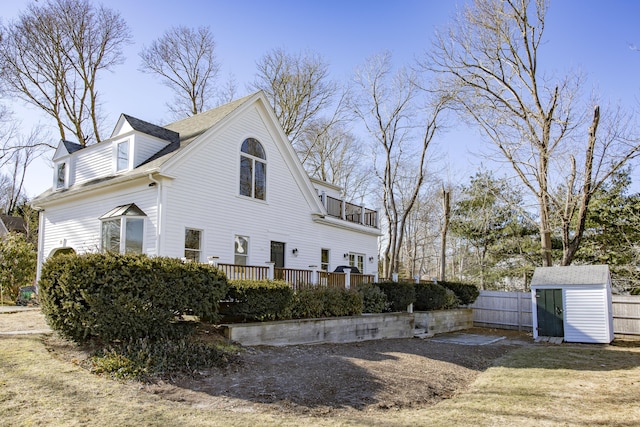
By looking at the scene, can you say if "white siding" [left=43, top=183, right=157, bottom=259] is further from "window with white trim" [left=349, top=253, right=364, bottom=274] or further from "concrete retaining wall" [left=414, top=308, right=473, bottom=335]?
"window with white trim" [left=349, top=253, right=364, bottom=274]

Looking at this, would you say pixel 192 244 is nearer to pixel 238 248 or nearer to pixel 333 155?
pixel 238 248

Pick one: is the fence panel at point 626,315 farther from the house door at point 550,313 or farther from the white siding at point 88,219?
the white siding at point 88,219

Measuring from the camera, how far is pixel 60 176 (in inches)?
672

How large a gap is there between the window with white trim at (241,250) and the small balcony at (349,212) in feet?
18.6

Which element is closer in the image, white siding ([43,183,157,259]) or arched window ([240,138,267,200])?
white siding ([43,183,157,259])

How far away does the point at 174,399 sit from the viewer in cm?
562

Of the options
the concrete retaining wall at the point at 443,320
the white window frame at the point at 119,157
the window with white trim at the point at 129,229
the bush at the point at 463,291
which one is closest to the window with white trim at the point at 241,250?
the window with white trim at the point at 129,229

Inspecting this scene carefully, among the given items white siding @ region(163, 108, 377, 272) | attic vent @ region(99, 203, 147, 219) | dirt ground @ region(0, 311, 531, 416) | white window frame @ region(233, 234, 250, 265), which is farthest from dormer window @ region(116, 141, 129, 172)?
dirt ground @ region(0, 311, 531, 416)

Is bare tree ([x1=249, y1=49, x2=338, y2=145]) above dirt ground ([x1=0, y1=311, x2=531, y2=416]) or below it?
above

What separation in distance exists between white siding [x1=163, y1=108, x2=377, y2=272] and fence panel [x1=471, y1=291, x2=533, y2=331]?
7.34m

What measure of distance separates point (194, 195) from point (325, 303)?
5026 mm

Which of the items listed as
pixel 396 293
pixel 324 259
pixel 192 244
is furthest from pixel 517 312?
Result: pixel 192 244

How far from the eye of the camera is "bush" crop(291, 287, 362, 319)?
37.1 feet

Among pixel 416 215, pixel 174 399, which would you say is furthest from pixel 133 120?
pixel 416 215
